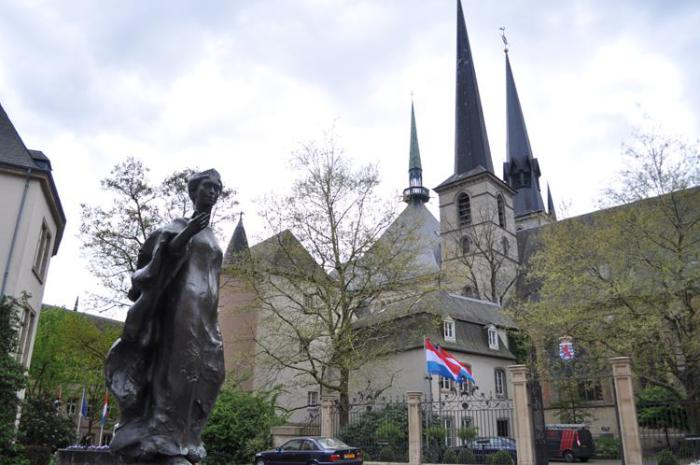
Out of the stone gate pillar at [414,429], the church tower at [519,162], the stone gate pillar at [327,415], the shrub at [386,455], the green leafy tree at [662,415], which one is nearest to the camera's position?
the green leafy tree at [662,415]

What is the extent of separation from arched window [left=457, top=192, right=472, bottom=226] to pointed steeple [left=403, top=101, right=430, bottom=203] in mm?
20114

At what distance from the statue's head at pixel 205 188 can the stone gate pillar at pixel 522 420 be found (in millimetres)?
15367

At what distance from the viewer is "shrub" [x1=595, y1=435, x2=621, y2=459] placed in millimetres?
28219

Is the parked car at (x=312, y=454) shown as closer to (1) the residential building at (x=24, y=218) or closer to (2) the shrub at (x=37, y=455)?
(2) the shrub at (x=37, y=455)

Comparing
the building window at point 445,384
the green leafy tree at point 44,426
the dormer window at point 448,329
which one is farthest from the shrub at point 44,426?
the dormer window at point 448,329

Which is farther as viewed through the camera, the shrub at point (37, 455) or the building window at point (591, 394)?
the building window at point (591, 394)

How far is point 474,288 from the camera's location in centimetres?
4669

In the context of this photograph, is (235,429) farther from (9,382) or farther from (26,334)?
(26,334)

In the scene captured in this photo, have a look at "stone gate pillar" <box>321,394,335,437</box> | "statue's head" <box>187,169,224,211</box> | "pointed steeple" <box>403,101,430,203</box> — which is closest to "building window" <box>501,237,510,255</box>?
"pointed steeple" <box>403,101,430,203</box>

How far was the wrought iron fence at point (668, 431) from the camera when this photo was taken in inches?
661

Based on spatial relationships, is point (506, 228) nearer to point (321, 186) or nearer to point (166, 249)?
point (321, 186)

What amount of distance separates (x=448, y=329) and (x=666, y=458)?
17989 mm

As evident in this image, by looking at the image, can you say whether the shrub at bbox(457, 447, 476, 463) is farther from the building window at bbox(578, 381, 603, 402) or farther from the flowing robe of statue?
the building window at bbox(578, 381, 603, 402)

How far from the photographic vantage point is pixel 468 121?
5928 centimetres
